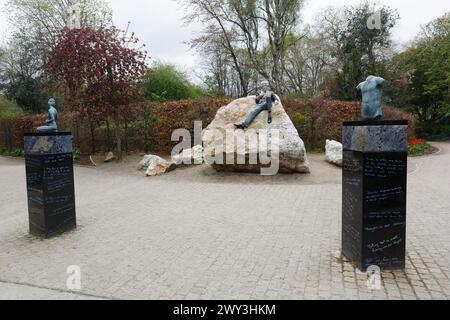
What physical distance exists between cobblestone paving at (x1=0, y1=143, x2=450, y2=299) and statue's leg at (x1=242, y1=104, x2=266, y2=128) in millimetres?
2993

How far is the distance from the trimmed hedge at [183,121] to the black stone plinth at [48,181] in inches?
396

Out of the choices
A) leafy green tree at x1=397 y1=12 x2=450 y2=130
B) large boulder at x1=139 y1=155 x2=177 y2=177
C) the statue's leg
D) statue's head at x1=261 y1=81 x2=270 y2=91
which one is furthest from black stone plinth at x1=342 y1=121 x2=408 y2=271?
statue's head at x1=261 y1=81 x2=270 y2=91

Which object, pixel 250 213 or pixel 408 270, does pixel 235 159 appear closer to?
pixel 250 213

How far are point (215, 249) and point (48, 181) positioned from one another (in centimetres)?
304

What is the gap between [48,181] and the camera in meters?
5.87

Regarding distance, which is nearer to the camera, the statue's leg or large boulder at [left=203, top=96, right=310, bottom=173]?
large boulder at [left=203, top=96, right=310, bottom=173]

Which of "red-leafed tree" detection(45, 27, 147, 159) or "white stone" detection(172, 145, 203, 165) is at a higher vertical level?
"red-leafed tree" detection(45, 27, 147, 159)

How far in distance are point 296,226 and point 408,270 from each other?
2148 millimetres

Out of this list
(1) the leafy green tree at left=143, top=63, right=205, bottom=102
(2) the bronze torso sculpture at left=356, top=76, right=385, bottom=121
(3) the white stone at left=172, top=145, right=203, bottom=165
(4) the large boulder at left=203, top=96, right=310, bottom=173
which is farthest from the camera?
(1) the leafy green tree at left=143, top=63, right=205, bottom=102

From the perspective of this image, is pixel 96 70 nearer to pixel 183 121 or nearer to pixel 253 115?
pixel 183 121

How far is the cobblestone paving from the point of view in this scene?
12.8 feet

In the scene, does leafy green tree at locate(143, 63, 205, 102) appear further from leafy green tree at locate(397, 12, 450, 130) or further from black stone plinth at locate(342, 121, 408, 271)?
black stone plinth at locate(342, 121, 408, 271)
